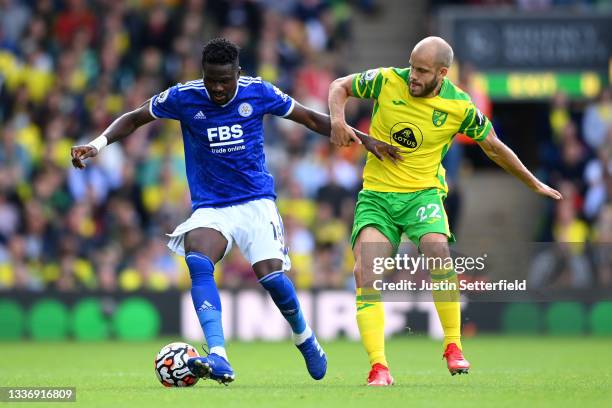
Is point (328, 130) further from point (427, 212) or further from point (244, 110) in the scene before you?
point (427, 212)

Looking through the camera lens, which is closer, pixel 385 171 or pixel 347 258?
pixel 385 171

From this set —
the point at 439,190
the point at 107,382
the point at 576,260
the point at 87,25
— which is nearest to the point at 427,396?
the point at 439,190

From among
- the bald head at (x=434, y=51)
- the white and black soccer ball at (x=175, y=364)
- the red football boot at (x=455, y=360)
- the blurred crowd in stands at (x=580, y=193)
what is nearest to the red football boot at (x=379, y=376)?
the red football boot at (x=455, y=360)

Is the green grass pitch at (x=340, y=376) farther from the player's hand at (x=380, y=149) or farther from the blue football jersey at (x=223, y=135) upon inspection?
the player's hand at (x=380, y=149)

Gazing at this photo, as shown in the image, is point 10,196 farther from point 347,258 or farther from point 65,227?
point 347,258

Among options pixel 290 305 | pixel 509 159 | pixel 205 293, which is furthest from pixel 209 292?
pixel 509 159

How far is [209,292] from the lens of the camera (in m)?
9.92

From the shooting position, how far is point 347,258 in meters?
19.5

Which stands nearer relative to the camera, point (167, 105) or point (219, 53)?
point (219, 53)

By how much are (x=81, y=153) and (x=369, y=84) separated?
219 centimetres

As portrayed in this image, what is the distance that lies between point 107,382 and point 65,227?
28.3 ft

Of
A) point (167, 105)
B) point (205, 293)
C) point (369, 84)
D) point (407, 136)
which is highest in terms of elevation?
point (369, 84)

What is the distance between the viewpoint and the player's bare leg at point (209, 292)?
9531mm

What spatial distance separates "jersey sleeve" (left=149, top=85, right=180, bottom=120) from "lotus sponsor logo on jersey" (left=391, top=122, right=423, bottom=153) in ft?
5.28
